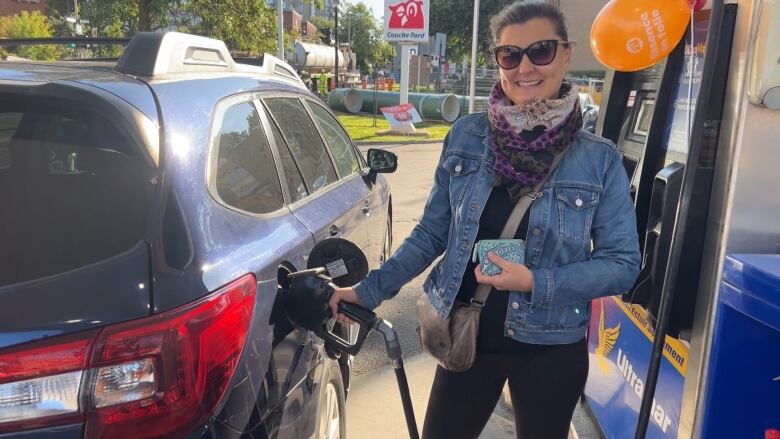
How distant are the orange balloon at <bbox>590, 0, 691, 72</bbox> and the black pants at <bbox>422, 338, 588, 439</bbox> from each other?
1057mm

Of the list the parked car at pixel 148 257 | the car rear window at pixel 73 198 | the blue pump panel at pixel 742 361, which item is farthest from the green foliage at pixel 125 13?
the blue pump panel at pixel 742 361

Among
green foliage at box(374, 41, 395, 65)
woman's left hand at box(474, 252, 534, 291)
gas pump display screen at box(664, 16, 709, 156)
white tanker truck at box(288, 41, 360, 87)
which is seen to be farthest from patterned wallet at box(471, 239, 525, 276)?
green foliage at box(374, 41, 395, 65)

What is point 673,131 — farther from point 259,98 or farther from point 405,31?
point 405,31

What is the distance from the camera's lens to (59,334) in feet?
4.29

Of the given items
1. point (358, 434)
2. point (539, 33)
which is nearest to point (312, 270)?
point (539, 33)

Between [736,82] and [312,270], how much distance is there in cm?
130

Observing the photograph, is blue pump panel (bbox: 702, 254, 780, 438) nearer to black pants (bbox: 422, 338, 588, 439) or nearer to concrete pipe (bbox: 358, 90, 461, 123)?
black pants (bbox: 422, 338, 588, 439)

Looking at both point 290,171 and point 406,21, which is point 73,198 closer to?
point 290,171

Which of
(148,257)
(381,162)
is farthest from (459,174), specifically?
(381,162)

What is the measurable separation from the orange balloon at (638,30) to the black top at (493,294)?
835 millimetres

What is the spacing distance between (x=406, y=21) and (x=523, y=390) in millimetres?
16943

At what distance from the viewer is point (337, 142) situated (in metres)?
3.66

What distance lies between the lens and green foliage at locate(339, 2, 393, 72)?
80.1 m

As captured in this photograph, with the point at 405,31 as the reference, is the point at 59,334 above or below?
below
